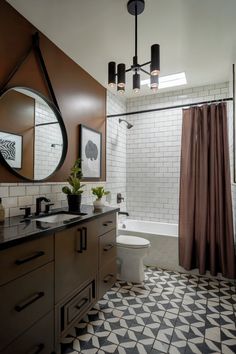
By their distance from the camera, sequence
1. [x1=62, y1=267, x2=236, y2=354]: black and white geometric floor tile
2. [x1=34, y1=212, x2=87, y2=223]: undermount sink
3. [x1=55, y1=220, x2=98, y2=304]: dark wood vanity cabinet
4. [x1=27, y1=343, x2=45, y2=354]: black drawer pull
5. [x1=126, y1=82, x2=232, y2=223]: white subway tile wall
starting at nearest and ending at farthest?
[x1=27, y1=343, x2=45, y2=354]: black drawer pull
[x1=55, y1=220, x2=98, y2=304]: dark wood vanity cabinet
[x1=62, y1=267, x2=236, y2=354]: black and white geometric floor tile
[x1=34, y1=212, x2=87, y2=223]: undermount sink
[x1=126, y1=82, x2=232, y2=223]: white subway tile wall

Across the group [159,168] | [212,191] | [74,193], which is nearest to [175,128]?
[159,168]

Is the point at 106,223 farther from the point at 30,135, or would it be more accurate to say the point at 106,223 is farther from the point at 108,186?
the point at 108,186

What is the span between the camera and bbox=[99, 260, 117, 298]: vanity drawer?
6.47 feet

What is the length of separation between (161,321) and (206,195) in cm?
153

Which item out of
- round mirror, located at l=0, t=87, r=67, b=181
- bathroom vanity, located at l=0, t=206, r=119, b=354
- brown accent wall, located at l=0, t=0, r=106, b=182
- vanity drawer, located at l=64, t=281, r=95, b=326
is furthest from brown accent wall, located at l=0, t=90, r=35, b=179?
vanity drawer, located at l=64, t=281, r=95, b=326

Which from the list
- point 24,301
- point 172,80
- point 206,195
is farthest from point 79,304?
point 172,80

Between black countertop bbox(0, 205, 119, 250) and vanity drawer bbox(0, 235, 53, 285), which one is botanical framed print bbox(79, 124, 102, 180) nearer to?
black countertop bbox(0, 205, 119, 250)

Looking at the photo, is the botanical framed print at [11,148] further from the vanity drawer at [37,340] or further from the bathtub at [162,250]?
the bathtub at [162,250]

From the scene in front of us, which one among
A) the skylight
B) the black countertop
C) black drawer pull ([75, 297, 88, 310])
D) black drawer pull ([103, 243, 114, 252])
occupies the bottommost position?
black drawer pull ([75, 297, 88, 310])

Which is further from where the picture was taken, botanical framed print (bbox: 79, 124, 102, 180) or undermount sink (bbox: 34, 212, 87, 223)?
botanical framed print (bbox: 79, 124, 102, 180)

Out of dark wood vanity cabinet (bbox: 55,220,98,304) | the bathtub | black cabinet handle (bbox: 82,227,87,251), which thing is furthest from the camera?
the bathtub

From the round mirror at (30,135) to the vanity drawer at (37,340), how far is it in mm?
1098

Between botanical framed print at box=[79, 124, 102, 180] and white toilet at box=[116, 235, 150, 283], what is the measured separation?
948mm

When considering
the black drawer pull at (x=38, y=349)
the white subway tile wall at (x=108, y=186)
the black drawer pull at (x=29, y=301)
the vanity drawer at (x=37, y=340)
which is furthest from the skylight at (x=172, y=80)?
the black drawer pull at (x=38, y=349)
